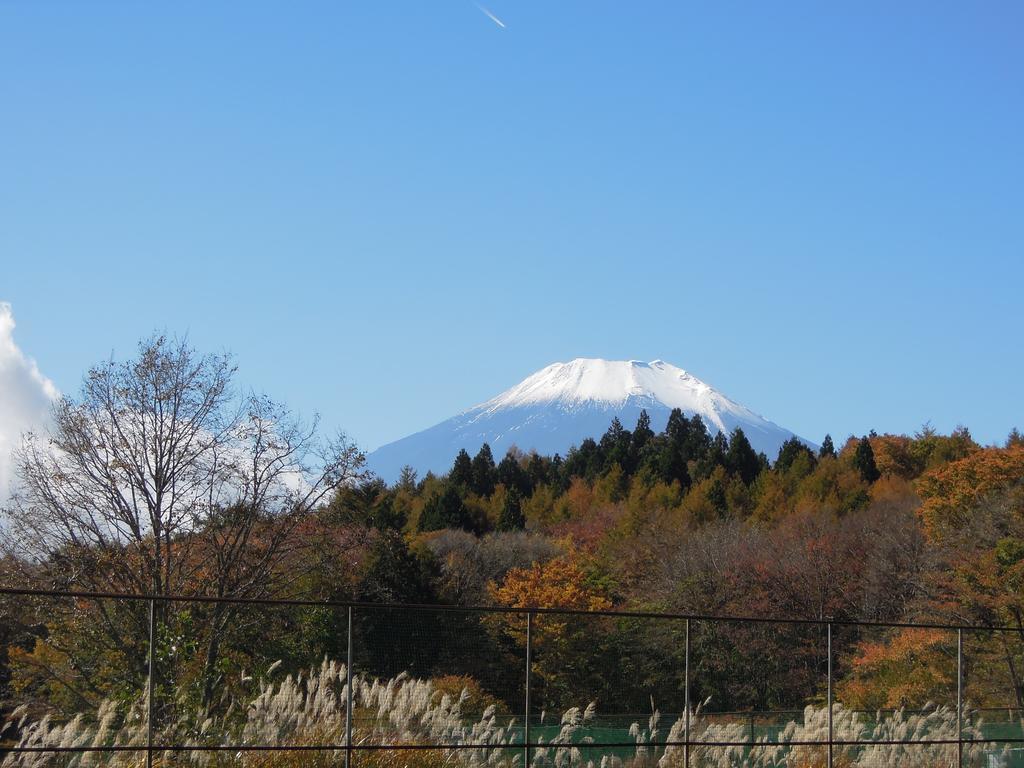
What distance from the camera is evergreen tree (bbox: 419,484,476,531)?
9025cm

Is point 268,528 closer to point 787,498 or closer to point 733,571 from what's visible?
point 733,571

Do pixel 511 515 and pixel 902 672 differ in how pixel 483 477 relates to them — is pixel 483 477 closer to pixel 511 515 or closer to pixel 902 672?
pixel 511 515

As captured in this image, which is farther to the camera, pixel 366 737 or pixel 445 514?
pixel 445 514

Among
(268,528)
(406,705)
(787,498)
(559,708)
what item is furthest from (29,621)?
(787,498)

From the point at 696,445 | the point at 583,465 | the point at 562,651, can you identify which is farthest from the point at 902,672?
the point at 583,465

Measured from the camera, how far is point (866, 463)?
318 feet

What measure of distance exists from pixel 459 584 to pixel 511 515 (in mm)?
28188

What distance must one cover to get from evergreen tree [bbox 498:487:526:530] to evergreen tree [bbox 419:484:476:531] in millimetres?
2363

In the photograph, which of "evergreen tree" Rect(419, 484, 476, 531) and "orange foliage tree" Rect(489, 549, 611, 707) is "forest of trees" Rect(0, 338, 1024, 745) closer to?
"orange foliage tree" Rect(489, 549, 611, 707)

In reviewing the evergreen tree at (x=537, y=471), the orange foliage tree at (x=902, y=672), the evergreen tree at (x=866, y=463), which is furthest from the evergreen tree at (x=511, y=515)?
the orange foliage tree at (x=902, y=672)

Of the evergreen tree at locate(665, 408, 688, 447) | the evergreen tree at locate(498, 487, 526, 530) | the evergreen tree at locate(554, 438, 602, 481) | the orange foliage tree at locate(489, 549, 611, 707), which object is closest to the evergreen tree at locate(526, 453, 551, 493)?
the evergreen tree at locate(554, 438, 602, 481)

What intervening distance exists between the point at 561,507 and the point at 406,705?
286 feet

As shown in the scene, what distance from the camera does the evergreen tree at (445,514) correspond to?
90.2 meters

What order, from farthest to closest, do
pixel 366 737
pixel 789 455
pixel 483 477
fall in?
1. pixel 483 477
2. pixel 789 455
3. pixel 366 737
